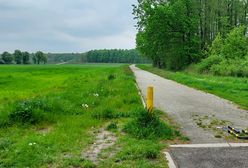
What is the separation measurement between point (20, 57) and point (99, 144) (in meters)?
155

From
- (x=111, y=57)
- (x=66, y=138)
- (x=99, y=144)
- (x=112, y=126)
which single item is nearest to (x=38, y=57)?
(x=111, y=57)

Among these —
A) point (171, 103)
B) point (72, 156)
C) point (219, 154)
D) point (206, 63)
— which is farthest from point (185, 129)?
point (206, 63)

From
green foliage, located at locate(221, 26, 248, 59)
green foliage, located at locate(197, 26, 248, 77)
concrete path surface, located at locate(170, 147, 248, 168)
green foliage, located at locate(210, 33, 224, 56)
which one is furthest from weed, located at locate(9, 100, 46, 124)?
green foliage, located at locate(210, 33, 224, 56)

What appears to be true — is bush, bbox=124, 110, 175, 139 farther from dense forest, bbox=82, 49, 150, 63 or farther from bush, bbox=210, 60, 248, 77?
dense forest, bbox=82, 49, 150, 63

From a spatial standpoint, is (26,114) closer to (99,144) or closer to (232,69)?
(99,144)

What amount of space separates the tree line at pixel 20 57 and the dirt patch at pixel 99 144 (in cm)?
14690

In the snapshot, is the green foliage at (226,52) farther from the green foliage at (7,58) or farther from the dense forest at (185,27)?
the green foliage at (7,58)

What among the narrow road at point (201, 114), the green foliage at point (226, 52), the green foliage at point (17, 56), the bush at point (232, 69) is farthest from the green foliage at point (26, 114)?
the green foliage at point (17, 56)

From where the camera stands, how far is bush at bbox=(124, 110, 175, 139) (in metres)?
7.79

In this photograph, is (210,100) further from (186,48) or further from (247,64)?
(186,48)

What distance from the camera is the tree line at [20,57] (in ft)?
486

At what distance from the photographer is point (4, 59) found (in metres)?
148

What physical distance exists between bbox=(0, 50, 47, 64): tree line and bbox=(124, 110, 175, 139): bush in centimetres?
14705

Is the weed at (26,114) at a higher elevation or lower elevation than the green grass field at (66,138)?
higher
